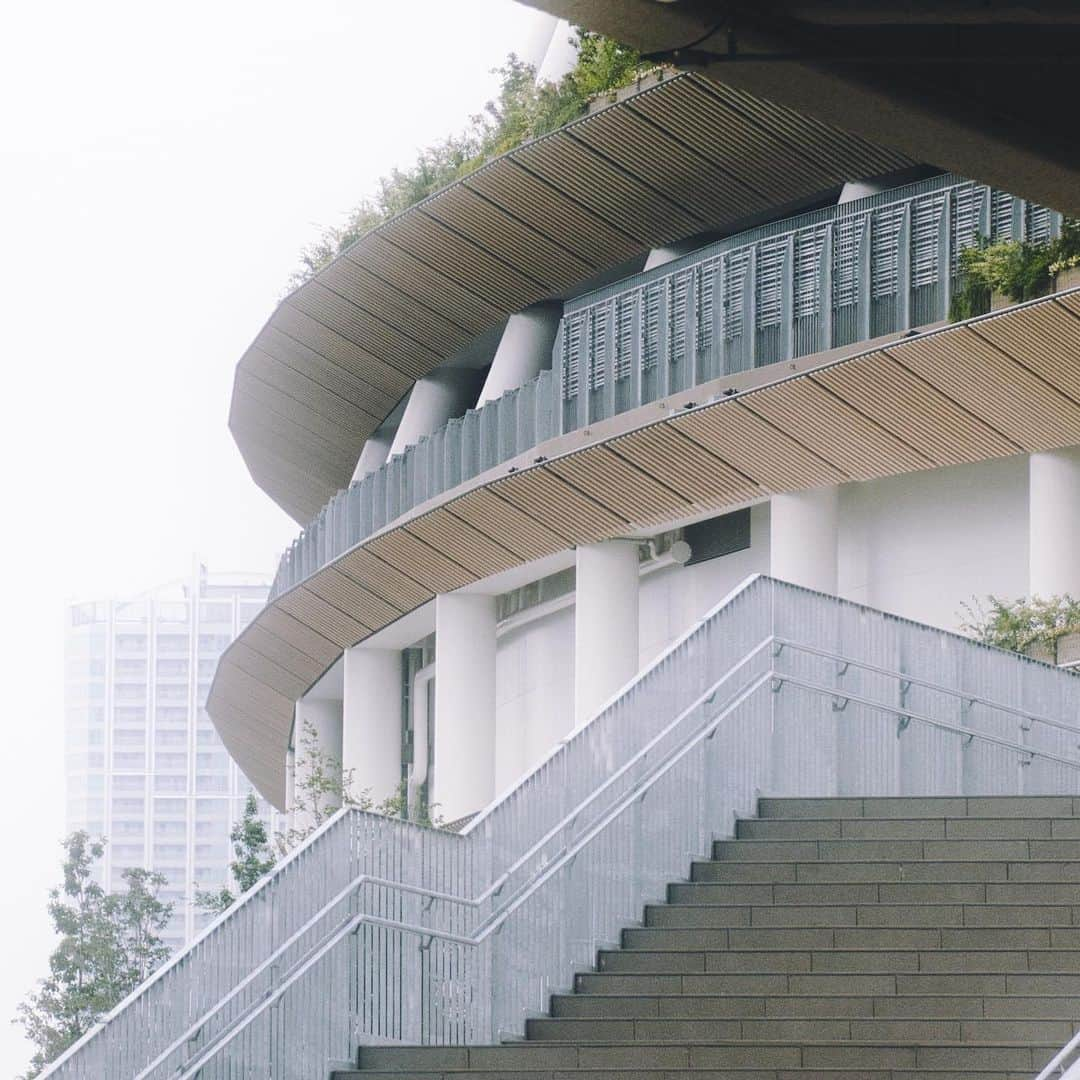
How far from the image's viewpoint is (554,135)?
2648 centimetres

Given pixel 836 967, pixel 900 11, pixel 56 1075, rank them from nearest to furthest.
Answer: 1. pixel 900 11
2. pixel 56 1075
3. pixel 836 967

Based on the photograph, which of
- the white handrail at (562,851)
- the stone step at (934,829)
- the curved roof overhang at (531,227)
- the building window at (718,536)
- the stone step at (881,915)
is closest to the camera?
the white handrail at (562,851)

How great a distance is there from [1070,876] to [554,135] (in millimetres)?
14245

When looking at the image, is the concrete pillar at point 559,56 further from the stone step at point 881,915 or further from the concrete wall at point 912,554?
the stone step at point 881,915

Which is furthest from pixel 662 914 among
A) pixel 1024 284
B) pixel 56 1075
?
pixel 1024 284

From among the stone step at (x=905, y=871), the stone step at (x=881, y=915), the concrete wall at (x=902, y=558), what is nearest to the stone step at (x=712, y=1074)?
the stone step at (x=881, y=915)

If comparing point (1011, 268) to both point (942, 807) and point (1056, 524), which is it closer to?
point (1056, 524)

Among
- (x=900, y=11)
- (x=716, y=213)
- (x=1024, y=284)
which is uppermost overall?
(x=716, y=213)

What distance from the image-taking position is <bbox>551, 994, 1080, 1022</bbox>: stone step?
1245 cm

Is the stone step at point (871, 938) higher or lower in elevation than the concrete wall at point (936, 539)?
lower

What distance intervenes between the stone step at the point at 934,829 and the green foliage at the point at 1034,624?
24.0ft

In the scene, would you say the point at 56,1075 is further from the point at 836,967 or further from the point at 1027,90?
the point at 1027,90

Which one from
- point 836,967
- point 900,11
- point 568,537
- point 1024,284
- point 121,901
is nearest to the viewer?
point 900,11

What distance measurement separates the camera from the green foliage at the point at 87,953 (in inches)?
1270
